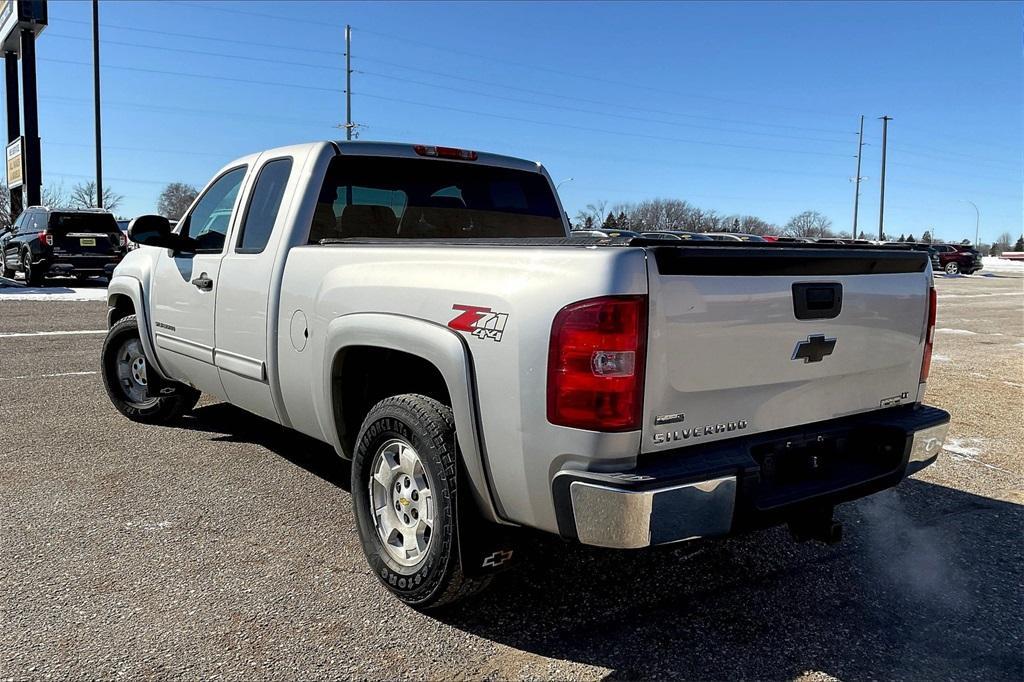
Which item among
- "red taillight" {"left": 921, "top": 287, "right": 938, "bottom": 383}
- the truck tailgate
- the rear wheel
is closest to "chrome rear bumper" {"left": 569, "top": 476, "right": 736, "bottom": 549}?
the truck tailgate

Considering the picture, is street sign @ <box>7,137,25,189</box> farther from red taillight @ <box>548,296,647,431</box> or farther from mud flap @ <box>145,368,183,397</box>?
red taillight @ <box>548,296,647,431</box>

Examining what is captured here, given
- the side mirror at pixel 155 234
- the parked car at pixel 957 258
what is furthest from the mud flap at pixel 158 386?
the parked car at pixel 957 258

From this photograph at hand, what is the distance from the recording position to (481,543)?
2.84 meters

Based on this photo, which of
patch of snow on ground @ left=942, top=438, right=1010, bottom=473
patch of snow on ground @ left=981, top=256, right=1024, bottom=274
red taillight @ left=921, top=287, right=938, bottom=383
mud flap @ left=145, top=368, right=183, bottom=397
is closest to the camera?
red taillight @ left=921, top=287, right=938, bottom=383

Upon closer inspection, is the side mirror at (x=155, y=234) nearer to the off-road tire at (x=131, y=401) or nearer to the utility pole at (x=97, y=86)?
the off-road tire at (x=131, y=401)

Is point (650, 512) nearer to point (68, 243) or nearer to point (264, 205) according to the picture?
point (264, 205)

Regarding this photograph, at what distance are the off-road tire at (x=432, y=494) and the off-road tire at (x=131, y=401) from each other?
2.98 m

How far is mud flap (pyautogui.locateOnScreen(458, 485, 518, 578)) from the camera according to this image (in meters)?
2.81

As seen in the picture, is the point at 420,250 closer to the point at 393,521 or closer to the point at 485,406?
the point at 485,406

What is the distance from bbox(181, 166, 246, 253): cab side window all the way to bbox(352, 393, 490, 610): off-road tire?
1.97m

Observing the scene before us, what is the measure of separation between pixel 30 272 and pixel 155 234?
16054mm

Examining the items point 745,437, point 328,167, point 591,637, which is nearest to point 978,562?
point 745,437

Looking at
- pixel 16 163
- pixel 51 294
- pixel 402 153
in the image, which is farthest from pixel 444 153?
pixel 16 163

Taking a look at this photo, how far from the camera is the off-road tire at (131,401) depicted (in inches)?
225
